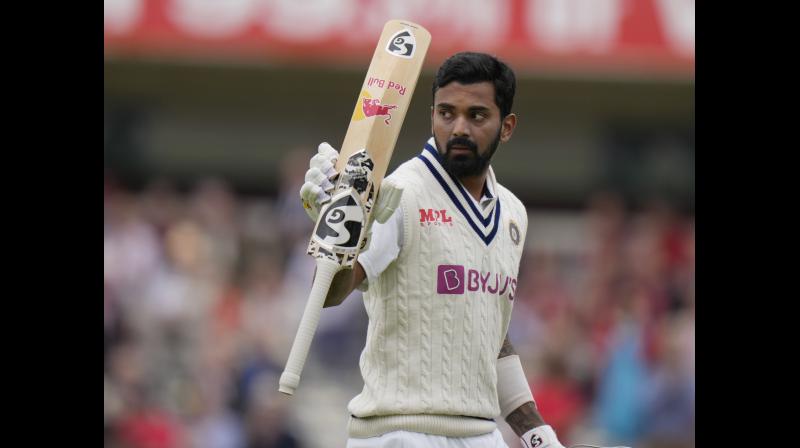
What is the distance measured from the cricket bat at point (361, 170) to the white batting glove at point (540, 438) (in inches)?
47.0

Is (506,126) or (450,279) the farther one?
(506,126)

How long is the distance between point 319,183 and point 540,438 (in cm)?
144

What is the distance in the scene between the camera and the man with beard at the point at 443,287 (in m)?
4.84

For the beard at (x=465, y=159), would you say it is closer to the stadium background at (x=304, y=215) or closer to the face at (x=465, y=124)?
the face at (x=465, y=124)

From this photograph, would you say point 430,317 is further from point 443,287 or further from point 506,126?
point 506,126

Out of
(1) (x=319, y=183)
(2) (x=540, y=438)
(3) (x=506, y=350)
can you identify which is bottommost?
(2) (x=540, y=438)

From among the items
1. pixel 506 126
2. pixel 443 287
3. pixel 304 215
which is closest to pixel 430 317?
pixel 443 287

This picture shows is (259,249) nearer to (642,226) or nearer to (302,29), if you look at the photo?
(302,29)

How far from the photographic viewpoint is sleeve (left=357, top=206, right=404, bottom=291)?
4.73 meters

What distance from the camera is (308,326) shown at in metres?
4.46

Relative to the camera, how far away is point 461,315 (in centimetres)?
492

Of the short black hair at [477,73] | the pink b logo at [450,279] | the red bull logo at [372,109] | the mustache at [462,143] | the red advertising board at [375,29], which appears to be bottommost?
the pink b logo at [450,279]

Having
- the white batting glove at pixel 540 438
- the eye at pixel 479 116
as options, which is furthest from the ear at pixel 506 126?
the white batting glove at pixel 540 438
